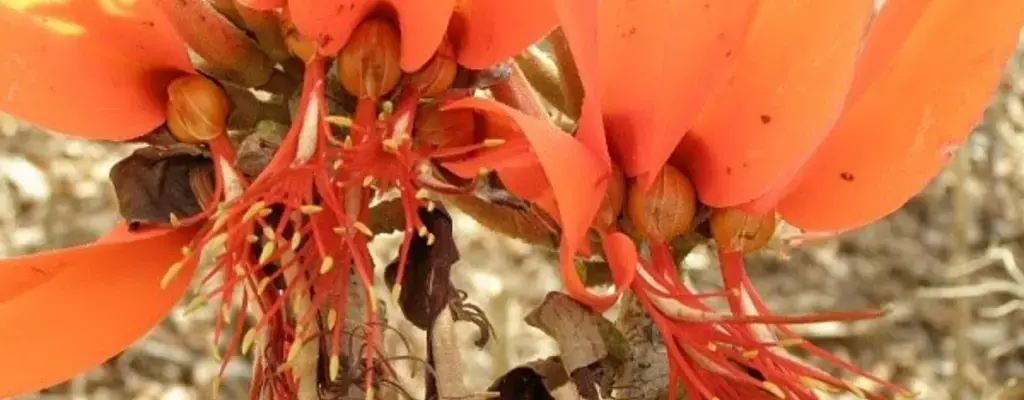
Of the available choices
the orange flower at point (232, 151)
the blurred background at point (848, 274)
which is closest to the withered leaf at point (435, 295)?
the orange flower at point (232, 151)

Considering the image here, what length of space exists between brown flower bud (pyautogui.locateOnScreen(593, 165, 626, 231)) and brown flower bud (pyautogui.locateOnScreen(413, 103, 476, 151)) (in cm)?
4

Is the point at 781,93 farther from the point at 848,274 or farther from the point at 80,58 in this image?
the point at 848,274

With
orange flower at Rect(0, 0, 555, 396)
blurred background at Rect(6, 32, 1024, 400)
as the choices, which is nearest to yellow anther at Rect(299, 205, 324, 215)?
orange flower at Rect(0, 0, 555, 396)

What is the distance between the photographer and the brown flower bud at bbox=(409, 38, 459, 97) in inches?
14.0

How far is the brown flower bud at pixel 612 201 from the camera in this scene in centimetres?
36

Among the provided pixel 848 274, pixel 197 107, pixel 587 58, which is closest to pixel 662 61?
pixel 587 58

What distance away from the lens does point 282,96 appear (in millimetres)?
383

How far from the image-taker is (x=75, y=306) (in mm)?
378

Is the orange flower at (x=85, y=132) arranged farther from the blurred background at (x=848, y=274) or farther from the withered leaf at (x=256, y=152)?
the blurred background at (x=848, y=274)

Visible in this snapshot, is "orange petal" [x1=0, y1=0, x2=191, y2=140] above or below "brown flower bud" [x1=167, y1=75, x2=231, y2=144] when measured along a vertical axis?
above

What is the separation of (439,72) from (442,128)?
0.01m

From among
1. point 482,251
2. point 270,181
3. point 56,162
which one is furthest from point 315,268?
point 56,162

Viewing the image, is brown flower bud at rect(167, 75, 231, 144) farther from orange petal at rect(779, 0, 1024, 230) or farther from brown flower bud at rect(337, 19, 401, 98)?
orange petal at rect(779, 0, 1024, 230)

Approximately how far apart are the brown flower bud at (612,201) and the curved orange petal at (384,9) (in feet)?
0.18
